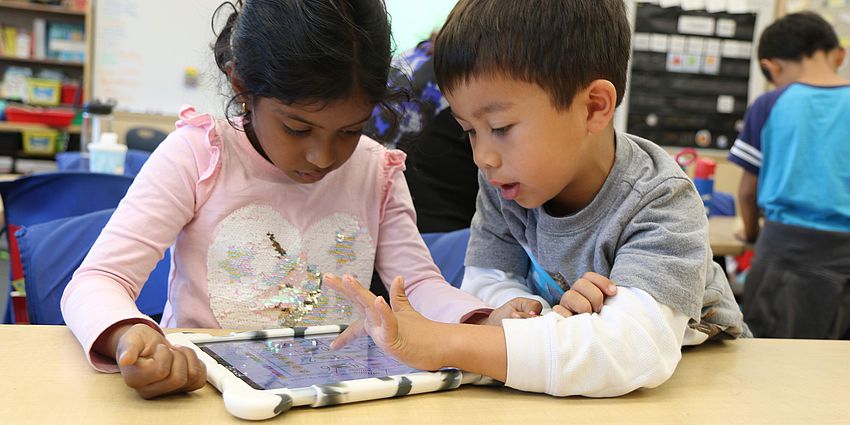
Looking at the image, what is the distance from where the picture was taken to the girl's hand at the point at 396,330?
71 centimetres

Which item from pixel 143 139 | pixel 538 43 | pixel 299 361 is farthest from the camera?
pixel 143 139

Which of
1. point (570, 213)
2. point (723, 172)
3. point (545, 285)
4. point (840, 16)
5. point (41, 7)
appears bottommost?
point (723, 172)

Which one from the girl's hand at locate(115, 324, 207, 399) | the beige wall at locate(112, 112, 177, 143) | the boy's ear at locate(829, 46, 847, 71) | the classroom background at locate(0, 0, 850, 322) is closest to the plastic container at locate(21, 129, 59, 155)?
the classroom background at locate(0, 0, 850, 322)

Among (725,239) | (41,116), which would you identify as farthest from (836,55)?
(41,116)

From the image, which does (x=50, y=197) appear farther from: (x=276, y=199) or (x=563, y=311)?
(x=563, y=311)

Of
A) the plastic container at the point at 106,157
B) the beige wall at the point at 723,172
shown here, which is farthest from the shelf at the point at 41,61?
the beige wall at the point at 723,172

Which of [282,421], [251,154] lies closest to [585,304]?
[282,421]

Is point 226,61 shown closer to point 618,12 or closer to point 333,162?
point 333,162

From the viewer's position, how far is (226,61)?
1.05 m

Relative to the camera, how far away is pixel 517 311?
88 cm

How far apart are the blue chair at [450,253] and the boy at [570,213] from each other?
1.14 ft

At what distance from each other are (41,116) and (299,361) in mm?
5175

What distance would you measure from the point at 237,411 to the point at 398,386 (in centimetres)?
14

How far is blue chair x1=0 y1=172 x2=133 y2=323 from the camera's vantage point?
151 cm
